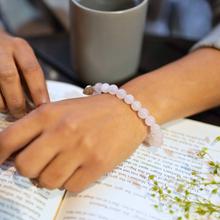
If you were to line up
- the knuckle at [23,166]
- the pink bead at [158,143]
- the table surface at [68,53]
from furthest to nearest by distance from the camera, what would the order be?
1. the table surface at [68,53]
2. the pink bead at [158,143]
3. the knuckle at [23,166]

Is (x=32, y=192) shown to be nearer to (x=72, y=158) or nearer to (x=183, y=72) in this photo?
(x=72, y=158)

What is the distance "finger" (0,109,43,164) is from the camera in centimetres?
36

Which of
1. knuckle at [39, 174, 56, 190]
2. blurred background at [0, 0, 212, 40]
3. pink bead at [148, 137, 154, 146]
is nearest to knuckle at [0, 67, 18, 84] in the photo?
knuckle at [39, 174, 56, 190]

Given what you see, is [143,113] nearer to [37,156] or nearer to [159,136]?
[159,136]

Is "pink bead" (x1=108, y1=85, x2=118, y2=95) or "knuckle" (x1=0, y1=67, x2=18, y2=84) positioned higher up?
"knuckle" (x1=0, y1=67, x2=18, y2=84)

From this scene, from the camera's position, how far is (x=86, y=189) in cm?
40

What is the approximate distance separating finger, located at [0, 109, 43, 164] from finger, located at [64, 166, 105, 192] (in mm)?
103

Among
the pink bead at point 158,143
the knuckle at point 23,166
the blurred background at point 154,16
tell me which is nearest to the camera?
the knuckle at point 23,166

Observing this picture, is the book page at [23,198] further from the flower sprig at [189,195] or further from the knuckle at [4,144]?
the flower sprig at [189,195]

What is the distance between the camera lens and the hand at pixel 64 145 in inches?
14.1

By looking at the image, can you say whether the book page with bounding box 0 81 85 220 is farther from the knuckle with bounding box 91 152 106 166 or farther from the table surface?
the table surface

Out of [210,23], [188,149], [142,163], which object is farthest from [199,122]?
[210,23]

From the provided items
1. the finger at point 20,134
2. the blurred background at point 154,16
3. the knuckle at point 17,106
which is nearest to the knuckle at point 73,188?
the finger at point 20,134

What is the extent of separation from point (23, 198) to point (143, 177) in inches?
9.2
